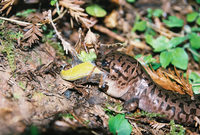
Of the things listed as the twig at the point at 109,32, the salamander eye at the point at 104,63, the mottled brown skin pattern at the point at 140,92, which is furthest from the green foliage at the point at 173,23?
the salamander eye at the point at 104,63

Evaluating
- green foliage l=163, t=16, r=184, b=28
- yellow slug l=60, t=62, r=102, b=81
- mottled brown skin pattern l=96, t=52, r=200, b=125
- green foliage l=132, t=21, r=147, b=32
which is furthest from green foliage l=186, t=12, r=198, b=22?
yellow slug l=60, t=62, r=102, b=81

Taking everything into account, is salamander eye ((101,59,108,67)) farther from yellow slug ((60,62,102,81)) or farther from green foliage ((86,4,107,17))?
green foliage ((86,4,107,17))

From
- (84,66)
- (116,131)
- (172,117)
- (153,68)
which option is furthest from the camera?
(153,68)

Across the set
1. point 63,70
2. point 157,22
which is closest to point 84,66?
point 63,70

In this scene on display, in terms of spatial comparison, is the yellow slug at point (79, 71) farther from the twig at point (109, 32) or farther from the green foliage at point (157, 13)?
the green foliage at point (157, 13)

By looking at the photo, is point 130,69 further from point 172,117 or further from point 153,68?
point 172,117

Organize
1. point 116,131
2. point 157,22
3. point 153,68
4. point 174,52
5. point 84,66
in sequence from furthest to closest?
point 157,22 < point 174,52 < point 153,68 < point 84,66 < point 116,131

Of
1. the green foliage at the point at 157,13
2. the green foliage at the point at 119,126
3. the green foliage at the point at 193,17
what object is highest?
the green foliage at the point at 157,13

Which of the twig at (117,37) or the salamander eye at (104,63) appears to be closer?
the salamander eye at (104,63)
